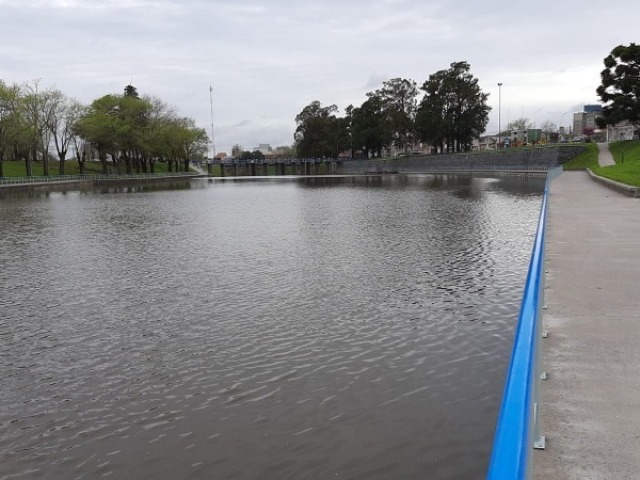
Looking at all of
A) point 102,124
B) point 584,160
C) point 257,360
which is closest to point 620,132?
point 584,160

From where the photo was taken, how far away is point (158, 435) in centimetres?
598

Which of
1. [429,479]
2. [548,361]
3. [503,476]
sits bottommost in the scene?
[429,479]

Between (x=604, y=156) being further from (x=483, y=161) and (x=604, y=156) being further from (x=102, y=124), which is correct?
(x=102, y=124)

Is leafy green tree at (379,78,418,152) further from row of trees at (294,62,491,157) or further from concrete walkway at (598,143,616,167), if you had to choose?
concrete walkway at (598,143,616,167)

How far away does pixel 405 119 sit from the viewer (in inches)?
4584

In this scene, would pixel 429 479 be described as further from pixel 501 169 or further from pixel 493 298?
pixel 501 169

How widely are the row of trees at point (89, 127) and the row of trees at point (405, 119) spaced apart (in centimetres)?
3927

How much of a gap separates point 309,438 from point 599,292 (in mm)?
5317

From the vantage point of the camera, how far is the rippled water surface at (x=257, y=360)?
18.2 feet

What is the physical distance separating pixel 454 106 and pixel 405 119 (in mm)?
15746

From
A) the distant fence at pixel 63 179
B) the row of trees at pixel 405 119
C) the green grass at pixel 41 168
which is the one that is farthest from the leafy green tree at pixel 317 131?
the distant fence at pixel 63 179

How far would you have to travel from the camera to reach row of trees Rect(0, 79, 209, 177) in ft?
221

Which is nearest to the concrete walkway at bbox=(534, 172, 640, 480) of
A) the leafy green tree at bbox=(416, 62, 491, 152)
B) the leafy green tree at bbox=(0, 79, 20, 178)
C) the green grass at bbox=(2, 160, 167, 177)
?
the leafy green tree at bbox=(0, 79, 20, 178)

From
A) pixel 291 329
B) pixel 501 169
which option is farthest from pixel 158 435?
pixel 501 169
